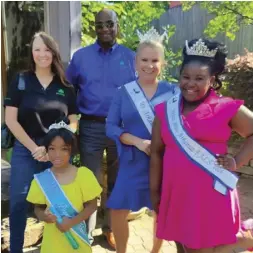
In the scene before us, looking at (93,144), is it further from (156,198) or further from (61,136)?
(156,198)

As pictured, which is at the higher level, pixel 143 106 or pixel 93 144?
pixel 143 106

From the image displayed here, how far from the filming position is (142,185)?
3033 millimetres

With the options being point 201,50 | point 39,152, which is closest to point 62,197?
point 39,152

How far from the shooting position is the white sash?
2.95 m

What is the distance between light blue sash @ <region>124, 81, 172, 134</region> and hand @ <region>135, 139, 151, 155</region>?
4.3 inches

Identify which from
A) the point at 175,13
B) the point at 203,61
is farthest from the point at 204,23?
the point at 203,61

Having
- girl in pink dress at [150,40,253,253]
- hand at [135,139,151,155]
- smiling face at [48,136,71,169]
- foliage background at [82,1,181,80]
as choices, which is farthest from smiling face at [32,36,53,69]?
foliage background at [82,1,181,80]

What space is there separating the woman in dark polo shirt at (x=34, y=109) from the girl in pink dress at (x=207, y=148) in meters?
0.87

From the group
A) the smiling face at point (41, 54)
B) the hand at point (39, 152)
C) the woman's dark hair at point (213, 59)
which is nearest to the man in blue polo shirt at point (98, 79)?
the smiling face at point (41, 54)

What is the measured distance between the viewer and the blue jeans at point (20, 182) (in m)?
3.15

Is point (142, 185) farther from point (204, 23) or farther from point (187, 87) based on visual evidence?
point (204, 23)

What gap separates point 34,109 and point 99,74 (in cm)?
76

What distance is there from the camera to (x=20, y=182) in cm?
316

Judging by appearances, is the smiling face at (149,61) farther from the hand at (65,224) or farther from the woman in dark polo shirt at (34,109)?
the hand at (65,224)
